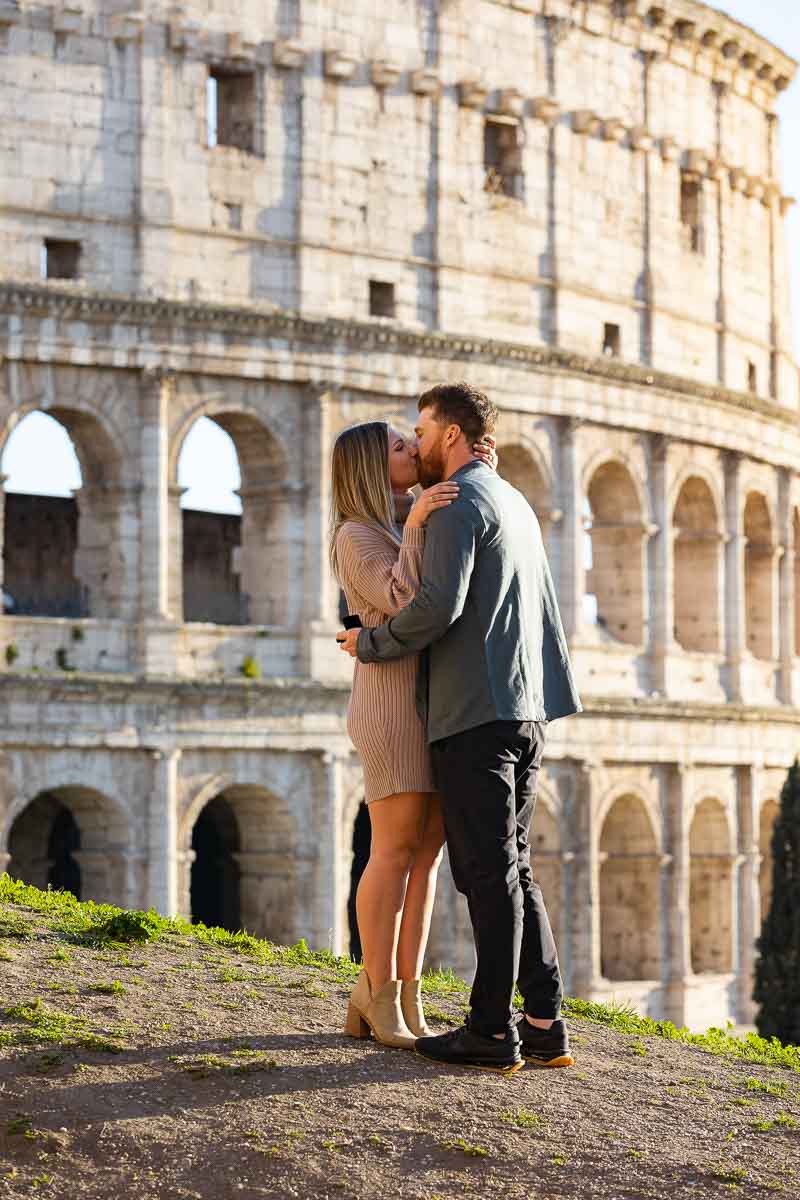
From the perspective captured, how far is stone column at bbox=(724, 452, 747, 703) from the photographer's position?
37.6 meters

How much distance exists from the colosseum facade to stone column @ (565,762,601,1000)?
6 centimetres

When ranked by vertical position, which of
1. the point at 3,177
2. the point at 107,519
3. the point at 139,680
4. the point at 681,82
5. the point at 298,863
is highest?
the point at 681,82

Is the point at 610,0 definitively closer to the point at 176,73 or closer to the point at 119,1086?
the point at 176,73

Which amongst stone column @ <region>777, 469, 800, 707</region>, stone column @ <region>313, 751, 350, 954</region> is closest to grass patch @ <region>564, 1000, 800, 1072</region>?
stone column @ <region>313, 751, 350, 954</region>

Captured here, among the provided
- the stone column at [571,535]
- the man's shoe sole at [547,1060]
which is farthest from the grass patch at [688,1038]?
the stone column at [571,535]

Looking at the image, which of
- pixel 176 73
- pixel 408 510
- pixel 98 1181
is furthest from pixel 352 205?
pixel 98 1181

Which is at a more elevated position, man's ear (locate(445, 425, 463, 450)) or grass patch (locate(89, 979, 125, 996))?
man's ear (locate(445, 425, 463, 450))

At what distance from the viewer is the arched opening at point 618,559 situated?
35.8 metres

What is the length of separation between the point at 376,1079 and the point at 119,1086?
101cm

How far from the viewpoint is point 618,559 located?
36.0m

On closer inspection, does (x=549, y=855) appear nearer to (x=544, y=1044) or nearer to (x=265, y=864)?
(x=265, y=864)

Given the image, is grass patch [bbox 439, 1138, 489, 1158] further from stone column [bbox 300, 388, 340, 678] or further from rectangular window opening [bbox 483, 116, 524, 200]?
rectangular window opening [bbox 483, 116, 524, 200]

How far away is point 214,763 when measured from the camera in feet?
99.2

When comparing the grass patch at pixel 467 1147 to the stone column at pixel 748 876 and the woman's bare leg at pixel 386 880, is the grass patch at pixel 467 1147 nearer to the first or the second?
the woman's bare leg at pixel 386 880
